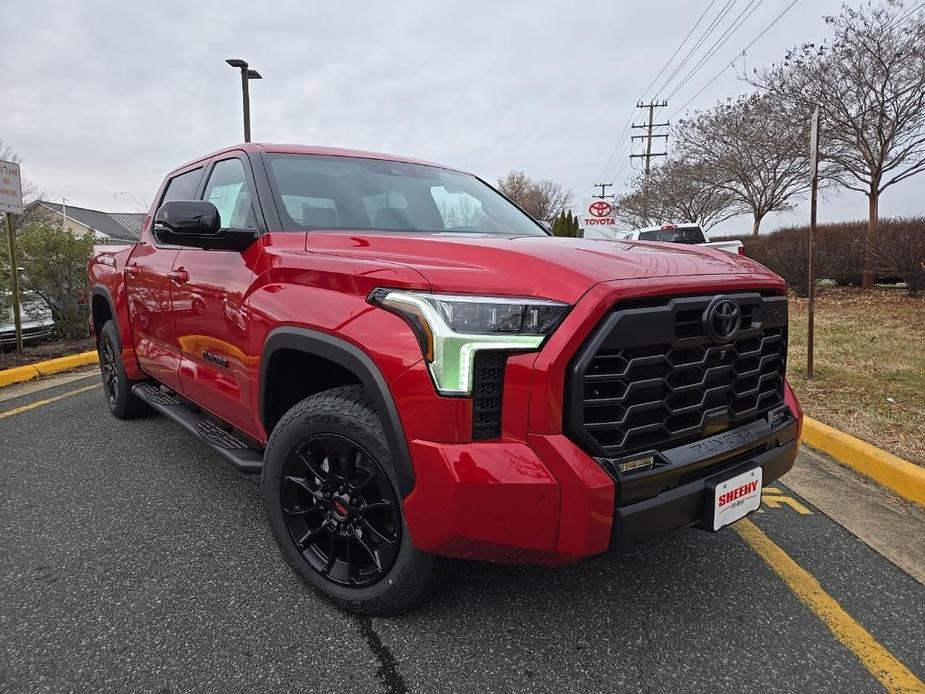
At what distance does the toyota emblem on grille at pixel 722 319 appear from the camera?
6.10ft

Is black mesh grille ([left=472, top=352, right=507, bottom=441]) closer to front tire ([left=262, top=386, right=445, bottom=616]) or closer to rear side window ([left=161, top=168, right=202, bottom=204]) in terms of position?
front tire ([left=262, top=386, right=445, bottom=616])

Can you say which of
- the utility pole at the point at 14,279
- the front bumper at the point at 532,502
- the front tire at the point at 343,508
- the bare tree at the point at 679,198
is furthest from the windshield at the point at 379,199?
the bare tree at the point at 679,198

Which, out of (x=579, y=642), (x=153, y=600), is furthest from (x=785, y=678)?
(x=153, y=600)

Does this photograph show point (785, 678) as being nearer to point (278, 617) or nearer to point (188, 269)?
point (278, 617)

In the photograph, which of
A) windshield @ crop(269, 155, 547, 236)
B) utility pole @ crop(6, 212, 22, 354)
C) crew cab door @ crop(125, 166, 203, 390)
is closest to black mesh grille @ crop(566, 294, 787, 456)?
windshield @ crop(269, 155, 547, 236)

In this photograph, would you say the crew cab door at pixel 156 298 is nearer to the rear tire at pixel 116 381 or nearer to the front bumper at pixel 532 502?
the rear tire at pixel 116 381

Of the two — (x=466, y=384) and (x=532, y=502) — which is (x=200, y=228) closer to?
(x=466, y=384)

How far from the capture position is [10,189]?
653 cm

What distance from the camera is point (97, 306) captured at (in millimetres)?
4664

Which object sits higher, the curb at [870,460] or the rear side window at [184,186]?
the rear side window at [184,186]

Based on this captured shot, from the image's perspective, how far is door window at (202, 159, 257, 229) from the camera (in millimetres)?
2732

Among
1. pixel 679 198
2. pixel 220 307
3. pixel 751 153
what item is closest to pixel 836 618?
pixel 220 307

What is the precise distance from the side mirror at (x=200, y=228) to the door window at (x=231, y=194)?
0.13 metres

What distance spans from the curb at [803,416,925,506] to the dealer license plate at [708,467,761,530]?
173 cm
